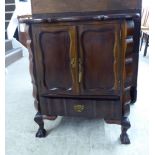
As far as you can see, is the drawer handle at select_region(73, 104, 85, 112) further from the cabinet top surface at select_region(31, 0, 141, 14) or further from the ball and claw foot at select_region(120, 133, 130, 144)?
the cabinet top surface at select_region(31, 0, 141, 14)

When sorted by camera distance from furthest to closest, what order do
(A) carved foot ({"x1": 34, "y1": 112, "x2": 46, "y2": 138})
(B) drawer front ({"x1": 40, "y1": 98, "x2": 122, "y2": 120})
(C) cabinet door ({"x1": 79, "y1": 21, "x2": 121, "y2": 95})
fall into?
(A) carved foot ({"x1": 34, "y1": 112, "x2": 46, "y2": 138}) → (B) drawer front ({"x1": 40, "y1": 98, "x2": 122, "y2": 120}) → (C) cabinet door ({"x1": 79, "y1": 21, "x2": 121, "y2": 95})

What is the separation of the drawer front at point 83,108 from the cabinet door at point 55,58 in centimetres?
8

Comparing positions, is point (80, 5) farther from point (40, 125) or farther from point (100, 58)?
point (40, 125)

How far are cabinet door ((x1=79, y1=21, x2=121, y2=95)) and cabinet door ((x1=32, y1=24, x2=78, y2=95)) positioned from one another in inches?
2.1

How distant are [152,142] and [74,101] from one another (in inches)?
23.5

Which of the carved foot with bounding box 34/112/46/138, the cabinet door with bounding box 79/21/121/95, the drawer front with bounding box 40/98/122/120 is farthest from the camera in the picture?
the carved foot with bounding box 34/112/46/138

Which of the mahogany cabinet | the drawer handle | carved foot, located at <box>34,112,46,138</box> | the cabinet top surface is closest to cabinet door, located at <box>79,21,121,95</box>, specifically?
the mahogany cabinet

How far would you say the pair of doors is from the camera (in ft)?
3.88

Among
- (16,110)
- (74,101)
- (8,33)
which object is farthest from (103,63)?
(8,33)

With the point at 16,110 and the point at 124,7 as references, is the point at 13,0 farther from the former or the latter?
the point at 124,7

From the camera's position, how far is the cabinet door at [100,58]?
1.17 m

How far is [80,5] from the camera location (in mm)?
1345

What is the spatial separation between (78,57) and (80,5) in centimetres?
37

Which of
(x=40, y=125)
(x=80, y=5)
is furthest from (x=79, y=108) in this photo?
(x=80, y=5)
